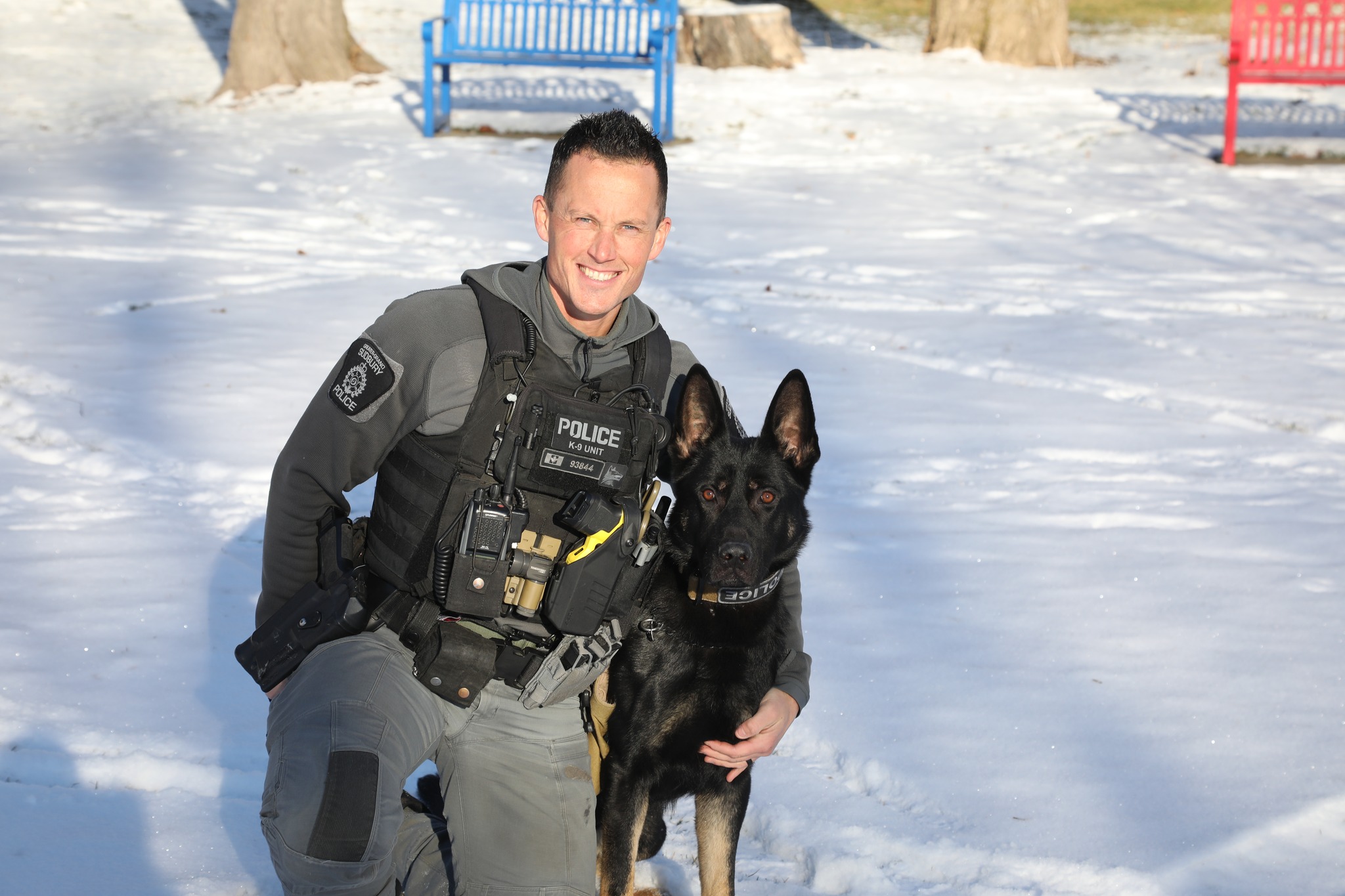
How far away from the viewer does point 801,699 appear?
105 inches

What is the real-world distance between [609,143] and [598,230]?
0.59ft

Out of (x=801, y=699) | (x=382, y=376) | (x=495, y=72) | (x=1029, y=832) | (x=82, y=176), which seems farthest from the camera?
(x=495, y=72)

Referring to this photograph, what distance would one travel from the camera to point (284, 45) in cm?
1256

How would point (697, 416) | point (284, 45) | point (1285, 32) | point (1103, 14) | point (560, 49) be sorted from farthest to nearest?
point (1103, 14)
point (284, 45)
point (560, 49)
point (1285, 32)
point (697, 416)

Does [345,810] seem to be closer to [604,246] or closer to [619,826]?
[619,826]

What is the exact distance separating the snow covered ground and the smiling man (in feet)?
1.94

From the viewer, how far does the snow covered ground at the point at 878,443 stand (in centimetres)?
287

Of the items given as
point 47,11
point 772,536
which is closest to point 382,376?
point 772,536

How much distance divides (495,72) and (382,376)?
11.8 m

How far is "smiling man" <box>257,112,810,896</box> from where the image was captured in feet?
7.29

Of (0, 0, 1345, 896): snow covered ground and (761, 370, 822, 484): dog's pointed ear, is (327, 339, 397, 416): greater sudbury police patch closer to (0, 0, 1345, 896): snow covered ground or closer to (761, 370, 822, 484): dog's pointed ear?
(761, 370, 822, 484): dog's pointed ear

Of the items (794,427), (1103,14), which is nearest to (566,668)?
(794,427)

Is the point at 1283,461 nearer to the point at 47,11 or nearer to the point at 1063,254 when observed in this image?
the point at 1063,254

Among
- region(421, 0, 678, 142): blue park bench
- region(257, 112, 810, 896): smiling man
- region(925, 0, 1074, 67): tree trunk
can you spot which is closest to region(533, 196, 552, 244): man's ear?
region(257, 112, 810, 896): smiling man
